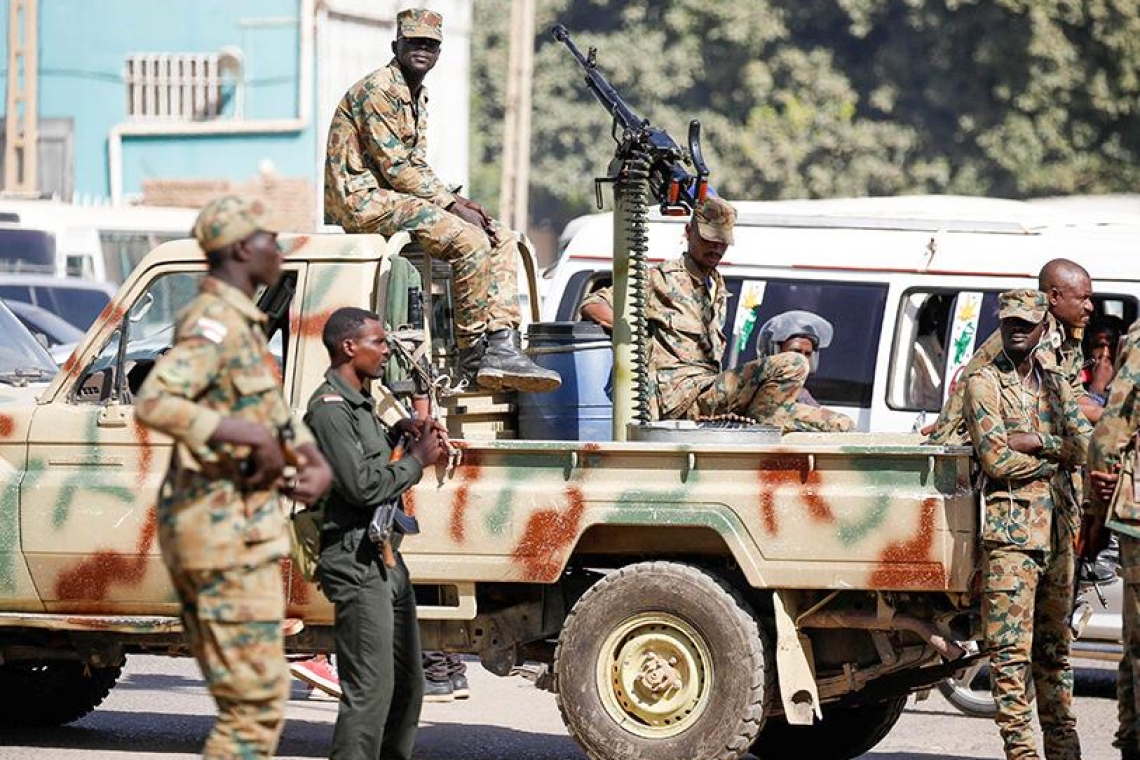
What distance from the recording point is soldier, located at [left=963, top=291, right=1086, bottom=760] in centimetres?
767

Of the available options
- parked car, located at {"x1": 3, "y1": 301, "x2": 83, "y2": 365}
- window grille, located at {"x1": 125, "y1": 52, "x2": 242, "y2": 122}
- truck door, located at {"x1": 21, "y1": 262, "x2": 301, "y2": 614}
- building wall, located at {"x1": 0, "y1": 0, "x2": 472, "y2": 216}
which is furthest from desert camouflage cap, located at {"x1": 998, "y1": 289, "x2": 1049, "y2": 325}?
window grille, located at {"x1": 125, "y1": 52, "x2": 242, "y2": 122}

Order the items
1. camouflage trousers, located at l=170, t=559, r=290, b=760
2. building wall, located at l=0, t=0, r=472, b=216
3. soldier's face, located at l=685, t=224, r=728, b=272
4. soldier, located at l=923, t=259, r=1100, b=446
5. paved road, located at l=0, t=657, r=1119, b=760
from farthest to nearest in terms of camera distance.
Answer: building wall, located at l=0, t=0, r=472, b=216
paved road, located at l=0, t=657, r=1119, b=760
soldier's face, located at l=685, t=224, r=728, b=272
soldier, located at l=923, t=259, r=1100, b=446
camouflage trousers, located at l=170, t=559, r=290, b=760

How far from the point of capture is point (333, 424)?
691 cm

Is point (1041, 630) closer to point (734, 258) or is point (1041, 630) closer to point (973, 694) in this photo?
point (973, 694)

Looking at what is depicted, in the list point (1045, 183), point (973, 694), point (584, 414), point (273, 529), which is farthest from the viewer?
point (1045, 183)

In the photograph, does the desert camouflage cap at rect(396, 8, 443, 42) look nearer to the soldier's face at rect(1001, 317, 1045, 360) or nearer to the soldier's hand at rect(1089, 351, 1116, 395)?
the soldier's face at rect(1001, 317, 1045, 360)

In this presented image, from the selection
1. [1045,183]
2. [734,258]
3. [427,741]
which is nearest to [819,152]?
[1045,183]

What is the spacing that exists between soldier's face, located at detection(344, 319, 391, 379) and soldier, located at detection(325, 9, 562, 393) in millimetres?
1497

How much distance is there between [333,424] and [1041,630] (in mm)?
2901

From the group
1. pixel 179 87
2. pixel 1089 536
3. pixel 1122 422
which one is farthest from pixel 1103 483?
pixel 179 87

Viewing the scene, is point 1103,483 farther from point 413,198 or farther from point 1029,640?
point 413,198

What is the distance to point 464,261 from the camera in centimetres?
863

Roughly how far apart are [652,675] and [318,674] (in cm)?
192

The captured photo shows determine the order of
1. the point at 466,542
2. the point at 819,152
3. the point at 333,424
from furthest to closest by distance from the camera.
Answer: the point at 819,152, the point at 466,542, the point at 333,424
